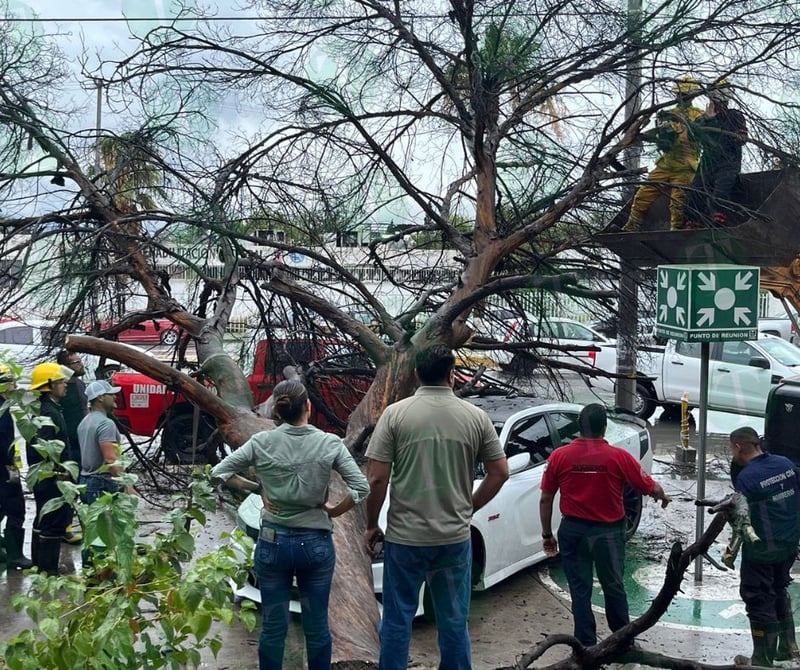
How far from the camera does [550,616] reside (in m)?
6.65

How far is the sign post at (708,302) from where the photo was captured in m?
6.89

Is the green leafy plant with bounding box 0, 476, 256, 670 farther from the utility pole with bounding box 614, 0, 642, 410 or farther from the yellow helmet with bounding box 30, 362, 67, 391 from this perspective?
the utility pole with bounding box 614, 0, 642, 410

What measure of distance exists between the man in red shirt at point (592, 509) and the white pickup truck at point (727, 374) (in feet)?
28.9

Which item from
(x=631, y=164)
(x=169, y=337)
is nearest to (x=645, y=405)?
(x=631, y=164)

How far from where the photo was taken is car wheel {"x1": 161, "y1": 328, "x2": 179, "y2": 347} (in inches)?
349

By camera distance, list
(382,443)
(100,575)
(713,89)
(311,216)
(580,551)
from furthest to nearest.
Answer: (311,216)
(713,89)
(580,551)
(382,443)
(100,575)

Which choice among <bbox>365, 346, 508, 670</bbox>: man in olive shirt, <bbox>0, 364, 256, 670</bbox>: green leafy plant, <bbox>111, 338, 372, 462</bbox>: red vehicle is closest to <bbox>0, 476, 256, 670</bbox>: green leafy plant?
<bbox>0, 364, 256, 670</bbox>: green leafy plant

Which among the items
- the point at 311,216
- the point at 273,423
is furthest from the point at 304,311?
the point at 273,423

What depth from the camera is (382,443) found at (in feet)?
14.0

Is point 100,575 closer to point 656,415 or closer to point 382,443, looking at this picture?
point 382,443

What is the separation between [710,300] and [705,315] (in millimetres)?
119

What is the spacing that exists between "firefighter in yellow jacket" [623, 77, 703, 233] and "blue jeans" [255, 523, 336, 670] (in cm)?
372

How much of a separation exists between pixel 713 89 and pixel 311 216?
10.9 feet

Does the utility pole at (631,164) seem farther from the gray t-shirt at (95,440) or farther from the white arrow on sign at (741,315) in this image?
the gray t-shirt at (95,440)
